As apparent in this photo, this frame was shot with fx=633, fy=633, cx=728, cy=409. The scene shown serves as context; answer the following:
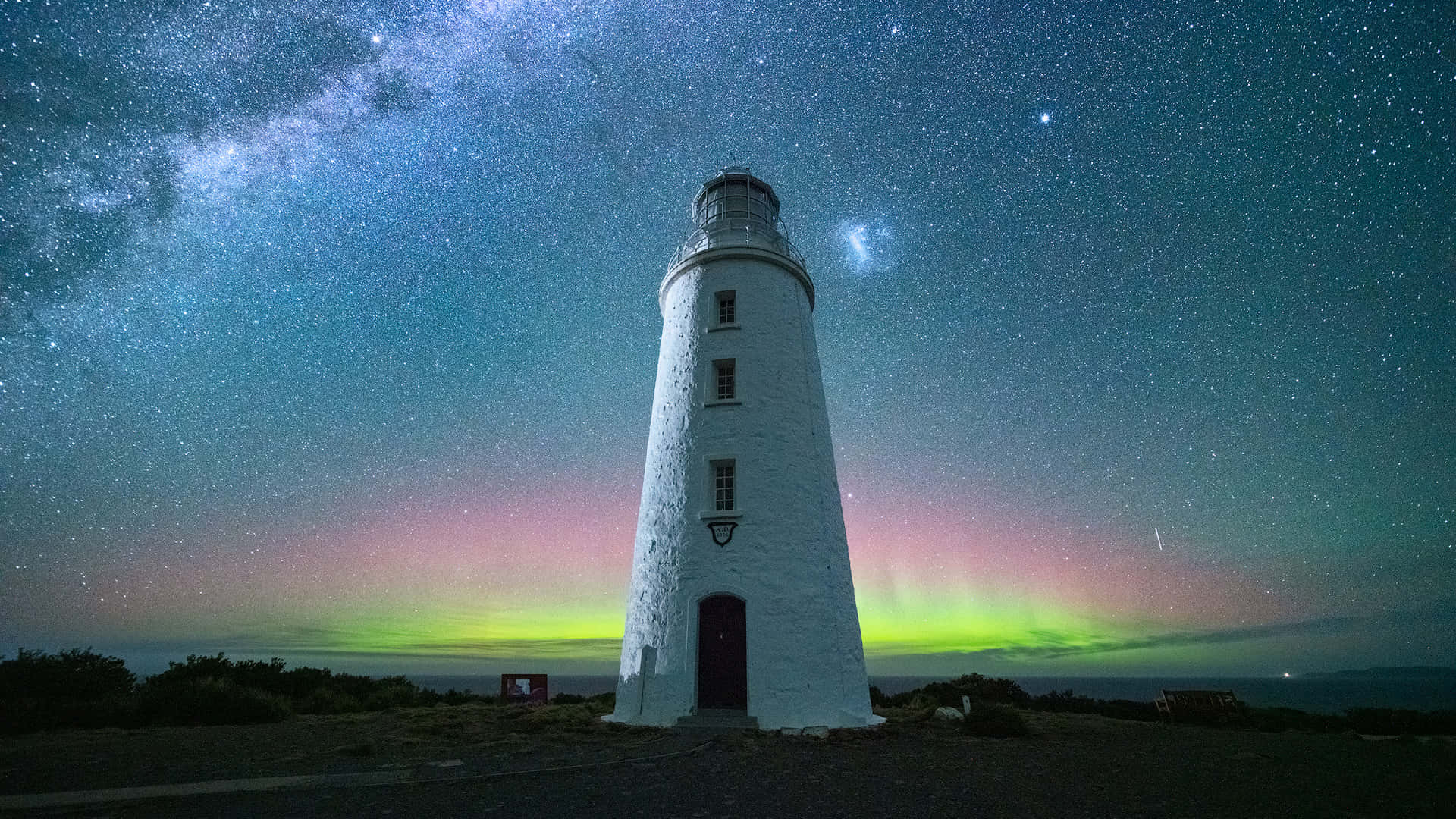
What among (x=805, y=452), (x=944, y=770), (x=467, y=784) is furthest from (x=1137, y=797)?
(x=805, y=452)

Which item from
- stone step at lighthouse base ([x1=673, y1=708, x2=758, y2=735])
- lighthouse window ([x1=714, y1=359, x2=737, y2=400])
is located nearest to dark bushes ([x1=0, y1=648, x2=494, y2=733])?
stone step at lighthouse base ([x1=673, y1=708, x2=758, y2=735])

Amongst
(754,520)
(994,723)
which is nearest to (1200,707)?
(994,723)

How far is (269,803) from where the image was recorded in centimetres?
662

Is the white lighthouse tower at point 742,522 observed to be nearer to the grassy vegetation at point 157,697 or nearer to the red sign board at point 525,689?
the grassy vegetation at point 157,697

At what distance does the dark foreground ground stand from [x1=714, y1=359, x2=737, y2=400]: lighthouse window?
7.91 m

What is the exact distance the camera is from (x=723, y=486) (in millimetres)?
15320

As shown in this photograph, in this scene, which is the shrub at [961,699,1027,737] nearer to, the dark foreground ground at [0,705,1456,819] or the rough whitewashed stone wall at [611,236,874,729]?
the dark foreground ground at [0,705,1456,819]

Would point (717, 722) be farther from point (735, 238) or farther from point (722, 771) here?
point (735, 238)

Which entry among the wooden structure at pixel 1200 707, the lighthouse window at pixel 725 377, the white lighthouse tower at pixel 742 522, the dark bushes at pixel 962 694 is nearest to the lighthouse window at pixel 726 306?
the white lighthouse tower at pixel 742 522

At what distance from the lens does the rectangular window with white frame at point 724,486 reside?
14984 mm

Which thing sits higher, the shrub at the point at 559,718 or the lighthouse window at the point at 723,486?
the lighthouse window at the point at 723,486

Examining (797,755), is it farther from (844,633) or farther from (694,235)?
(694,235)

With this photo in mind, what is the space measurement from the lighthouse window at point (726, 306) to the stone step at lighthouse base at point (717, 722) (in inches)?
372

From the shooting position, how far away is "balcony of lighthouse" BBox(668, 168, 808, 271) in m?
17.9
